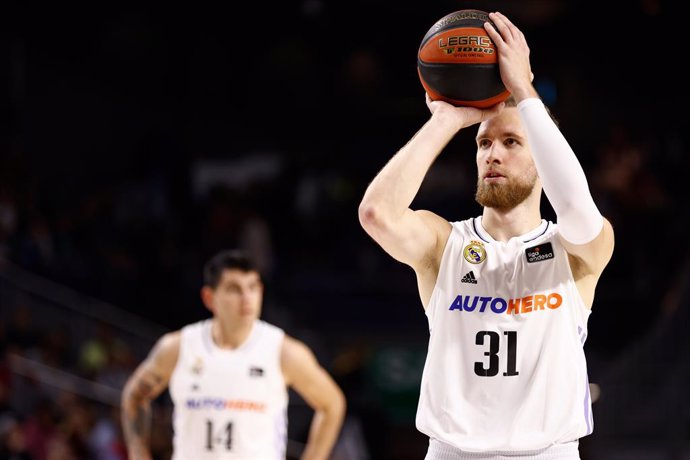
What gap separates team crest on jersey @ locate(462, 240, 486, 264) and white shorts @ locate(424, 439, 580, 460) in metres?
0.69

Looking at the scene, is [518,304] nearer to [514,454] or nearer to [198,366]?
[514,454]

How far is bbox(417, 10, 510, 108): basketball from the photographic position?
3.76 metres

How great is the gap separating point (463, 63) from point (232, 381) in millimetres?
3663

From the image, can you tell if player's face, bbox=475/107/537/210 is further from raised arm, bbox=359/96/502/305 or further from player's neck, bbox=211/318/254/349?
player's neck, bbox=211/318/254/349

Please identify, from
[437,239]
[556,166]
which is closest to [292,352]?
[437,239]

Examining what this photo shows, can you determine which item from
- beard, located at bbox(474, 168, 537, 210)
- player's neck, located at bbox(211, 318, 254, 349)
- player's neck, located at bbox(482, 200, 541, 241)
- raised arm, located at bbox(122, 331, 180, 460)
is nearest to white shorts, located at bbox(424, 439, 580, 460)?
player's neck, located at bbox(482, 200, 541, 241)

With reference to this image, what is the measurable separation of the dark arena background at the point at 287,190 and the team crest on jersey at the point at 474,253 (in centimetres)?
526

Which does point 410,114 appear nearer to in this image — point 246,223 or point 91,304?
point 246,223

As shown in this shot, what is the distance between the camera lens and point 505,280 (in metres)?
3.87

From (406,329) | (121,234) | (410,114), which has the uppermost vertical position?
(410,114)

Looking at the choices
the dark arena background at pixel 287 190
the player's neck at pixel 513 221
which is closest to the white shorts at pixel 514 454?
the player's neck at pixel 513 221

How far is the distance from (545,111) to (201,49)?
52.1 ft

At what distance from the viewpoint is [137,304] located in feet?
45.9

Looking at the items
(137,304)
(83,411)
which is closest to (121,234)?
(137,304)
